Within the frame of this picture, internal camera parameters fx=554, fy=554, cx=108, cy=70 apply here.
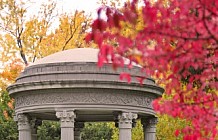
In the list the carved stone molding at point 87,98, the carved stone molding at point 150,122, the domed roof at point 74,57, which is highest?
the domed roof at point 74,57

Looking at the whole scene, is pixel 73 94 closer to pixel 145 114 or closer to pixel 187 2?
pixel 145 114

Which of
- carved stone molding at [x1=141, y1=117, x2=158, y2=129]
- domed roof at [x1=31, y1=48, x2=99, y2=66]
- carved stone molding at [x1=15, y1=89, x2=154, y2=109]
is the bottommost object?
carved stone molding at [x1=141, y1=117, x2=158, y2=129]

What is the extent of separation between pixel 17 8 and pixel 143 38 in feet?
99.6

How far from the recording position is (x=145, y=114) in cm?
1784

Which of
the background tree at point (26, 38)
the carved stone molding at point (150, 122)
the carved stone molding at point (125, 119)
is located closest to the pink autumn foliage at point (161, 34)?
the carved stone molding at point (125, 119)

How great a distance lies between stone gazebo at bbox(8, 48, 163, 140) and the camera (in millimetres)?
16250

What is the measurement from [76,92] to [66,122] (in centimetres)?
93

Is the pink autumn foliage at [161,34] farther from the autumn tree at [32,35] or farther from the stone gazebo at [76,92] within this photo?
the autumn tree at [32,35]

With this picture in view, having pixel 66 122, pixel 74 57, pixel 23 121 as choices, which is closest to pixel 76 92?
pixel 66 122

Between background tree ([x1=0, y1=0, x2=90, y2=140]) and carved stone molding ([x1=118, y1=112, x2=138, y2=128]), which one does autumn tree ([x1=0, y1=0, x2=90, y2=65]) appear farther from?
carved stone molding ([x1=118, y1=112, x2=138, y2=128])

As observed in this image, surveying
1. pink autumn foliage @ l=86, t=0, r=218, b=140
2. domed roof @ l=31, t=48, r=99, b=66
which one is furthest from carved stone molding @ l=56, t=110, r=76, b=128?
pink autumn foliage @ l=86, t=0, r=218, b=140

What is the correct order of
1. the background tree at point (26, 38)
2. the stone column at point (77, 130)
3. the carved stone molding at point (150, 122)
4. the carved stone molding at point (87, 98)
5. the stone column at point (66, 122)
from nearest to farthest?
the stone column at point (66, 122) → the carved stone molding at point (87, 98) → the carved stone molding at point (150, 122) → the stone column at point (77, 130) → the background tree at point (26, 38)

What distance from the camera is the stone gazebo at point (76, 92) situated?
1625 cm

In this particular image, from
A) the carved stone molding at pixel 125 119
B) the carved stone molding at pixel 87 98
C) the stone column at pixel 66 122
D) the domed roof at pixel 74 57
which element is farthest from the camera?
the domed roof at pixel 74 57
